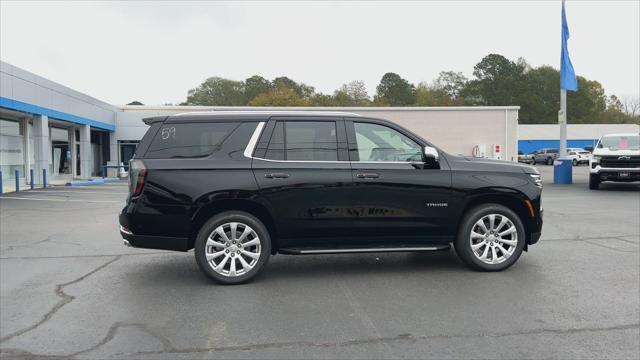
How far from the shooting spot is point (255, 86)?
301 ft

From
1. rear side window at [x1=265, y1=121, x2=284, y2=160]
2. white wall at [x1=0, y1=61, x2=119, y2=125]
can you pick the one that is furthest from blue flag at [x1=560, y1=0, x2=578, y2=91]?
white wall at [x1=0, y1=61, x2=119, y2=125]

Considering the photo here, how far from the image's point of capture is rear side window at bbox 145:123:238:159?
564cm

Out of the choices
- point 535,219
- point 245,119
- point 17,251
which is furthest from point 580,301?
point 17,251

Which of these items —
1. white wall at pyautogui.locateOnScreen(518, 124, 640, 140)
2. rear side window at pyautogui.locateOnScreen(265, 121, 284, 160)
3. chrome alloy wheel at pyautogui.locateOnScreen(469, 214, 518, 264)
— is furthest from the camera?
white wall at pyautogui.locateOnScreen(518, 124, 640, 140)

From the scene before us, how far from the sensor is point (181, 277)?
19.7 feet

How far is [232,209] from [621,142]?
16.9 metres

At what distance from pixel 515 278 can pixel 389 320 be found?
2117 mm

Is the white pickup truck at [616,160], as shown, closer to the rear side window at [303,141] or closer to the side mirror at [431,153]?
the side mirror at [431,153]

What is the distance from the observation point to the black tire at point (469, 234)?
6008 mm

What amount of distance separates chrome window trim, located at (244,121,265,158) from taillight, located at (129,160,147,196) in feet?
3.61

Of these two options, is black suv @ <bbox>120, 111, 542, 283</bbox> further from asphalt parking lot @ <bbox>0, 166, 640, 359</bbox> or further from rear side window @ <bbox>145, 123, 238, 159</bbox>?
asphalt parking lot @ <bbox>0, 166, 640, 359</bbox>

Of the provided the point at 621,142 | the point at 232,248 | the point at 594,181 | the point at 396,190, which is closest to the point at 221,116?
the point at 232,248

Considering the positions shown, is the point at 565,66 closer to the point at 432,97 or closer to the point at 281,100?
the point at 281,100

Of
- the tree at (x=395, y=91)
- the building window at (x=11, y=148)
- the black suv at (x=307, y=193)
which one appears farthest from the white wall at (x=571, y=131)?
the black suv at (x=307, y=193)
